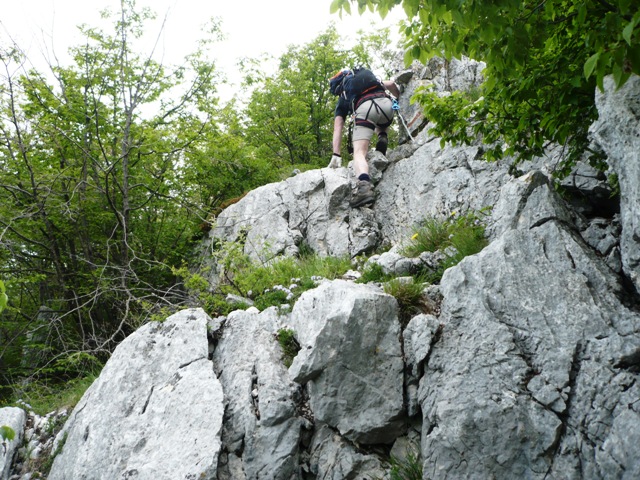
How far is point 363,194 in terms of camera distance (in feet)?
32.4

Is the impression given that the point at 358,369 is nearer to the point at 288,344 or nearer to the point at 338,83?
the point at 288,344

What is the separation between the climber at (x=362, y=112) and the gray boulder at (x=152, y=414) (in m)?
4.79

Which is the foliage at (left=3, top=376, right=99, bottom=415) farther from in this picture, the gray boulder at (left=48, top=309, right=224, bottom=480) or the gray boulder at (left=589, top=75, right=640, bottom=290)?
the gray boulder at (left=589, top=75, right=640, bottom=290)

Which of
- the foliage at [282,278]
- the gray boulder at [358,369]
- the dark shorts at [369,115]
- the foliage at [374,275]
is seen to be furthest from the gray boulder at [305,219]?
the gray boulder at [358,369]

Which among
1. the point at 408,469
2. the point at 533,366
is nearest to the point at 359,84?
the point at 533,366

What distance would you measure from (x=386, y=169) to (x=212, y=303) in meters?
5.25

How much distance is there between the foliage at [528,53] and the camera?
3211 mm

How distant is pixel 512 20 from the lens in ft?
12.5

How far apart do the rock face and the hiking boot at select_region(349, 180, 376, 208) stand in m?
3.20

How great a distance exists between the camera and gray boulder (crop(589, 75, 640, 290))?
406 cm

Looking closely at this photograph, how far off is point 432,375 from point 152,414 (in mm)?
3343

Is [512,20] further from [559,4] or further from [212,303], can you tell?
[212,303]

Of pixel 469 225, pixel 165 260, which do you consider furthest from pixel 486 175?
pixel 165 260

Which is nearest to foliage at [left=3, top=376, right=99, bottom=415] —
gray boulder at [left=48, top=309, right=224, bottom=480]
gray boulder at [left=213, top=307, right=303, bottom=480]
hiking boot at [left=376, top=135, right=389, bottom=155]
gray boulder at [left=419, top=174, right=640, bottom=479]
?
gray boulder at [left=48, top=309, right=224, bottom=480]
